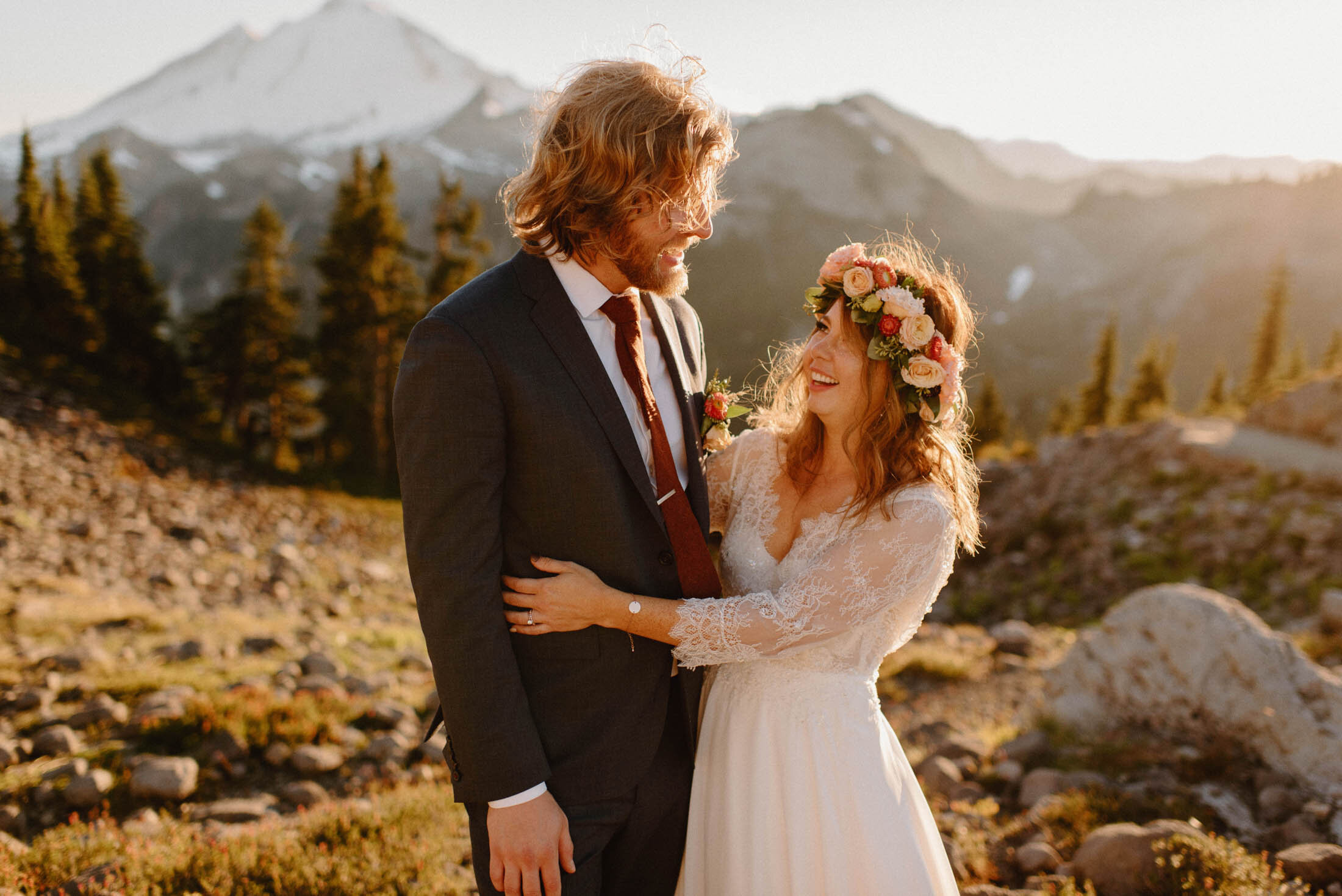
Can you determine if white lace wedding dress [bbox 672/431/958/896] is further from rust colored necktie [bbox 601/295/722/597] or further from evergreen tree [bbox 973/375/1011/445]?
evergreen tree [bbox 973/375/1011/445]

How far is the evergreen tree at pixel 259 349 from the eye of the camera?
27.5 meters

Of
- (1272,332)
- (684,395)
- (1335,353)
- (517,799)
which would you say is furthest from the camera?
(1272,332)

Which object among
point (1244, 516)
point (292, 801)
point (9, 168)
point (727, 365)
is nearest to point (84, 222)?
point (292, 801)

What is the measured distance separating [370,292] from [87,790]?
23654mm

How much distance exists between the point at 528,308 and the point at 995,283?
15709cm

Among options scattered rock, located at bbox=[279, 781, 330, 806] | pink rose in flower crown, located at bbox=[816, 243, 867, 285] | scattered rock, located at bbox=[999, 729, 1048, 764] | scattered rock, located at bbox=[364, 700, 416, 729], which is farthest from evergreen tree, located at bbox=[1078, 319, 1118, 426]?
scattered rock, located at bbox=[279, 781, 330, 806]

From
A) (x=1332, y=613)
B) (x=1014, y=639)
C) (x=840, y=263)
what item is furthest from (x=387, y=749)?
(x=1332, y=613)

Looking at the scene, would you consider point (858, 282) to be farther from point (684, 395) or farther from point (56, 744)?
point (56, 744)

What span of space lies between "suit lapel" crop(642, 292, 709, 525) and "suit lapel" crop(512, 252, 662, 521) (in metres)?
0.37

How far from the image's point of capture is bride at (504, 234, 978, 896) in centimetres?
275

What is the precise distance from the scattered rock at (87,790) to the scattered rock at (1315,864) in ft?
24.0

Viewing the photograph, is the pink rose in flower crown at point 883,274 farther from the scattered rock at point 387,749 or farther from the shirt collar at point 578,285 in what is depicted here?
the scattered rock at point 387,749

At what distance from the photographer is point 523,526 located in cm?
238

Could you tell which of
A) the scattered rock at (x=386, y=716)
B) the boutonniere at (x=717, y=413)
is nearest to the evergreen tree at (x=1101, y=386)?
the scattered rock at (x=386, y=716)
